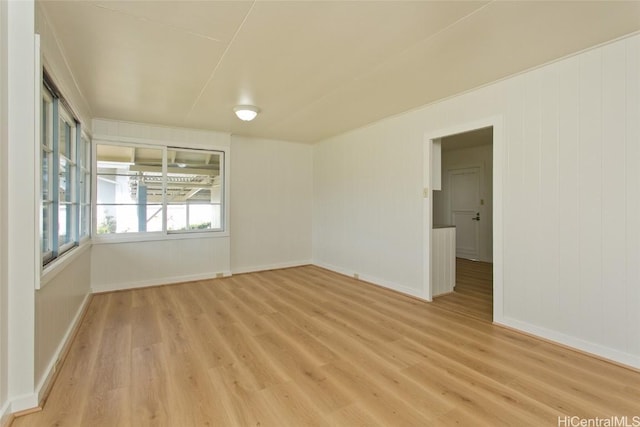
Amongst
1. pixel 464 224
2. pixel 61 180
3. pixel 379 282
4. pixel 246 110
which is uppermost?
pixel 246 110

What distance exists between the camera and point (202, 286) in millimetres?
4738

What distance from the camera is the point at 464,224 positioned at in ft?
23.6

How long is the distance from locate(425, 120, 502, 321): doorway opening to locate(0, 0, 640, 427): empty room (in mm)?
66

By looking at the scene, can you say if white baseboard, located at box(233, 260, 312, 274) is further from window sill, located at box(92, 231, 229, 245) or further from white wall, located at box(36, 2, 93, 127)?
white wall, located at box(36, 2, 93, 127)

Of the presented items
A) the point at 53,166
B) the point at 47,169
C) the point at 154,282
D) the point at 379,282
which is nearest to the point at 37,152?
the point at 47,169

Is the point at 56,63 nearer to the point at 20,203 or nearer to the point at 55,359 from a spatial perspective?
the point at 20,203

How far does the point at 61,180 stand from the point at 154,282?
7.90ft

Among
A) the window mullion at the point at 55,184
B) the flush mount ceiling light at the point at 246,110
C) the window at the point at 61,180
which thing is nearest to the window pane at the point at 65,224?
the window at the point at 61,180

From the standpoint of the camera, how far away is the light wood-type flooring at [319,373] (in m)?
1.82

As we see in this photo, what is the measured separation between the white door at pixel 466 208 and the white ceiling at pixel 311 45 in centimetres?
401

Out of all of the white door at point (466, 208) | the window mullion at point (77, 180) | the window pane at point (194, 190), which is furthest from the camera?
the white door at point (466, 208)

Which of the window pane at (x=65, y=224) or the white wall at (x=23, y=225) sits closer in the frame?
the white wall at (x=23, y=225)

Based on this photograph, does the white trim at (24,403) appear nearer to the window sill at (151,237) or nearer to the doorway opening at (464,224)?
the window sill at (151,237)

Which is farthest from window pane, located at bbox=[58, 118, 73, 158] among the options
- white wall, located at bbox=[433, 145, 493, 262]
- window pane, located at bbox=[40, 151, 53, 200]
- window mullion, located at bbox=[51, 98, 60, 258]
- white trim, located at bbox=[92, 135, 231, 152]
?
white wall, located at bbox=[433, 145, 493, 262]
